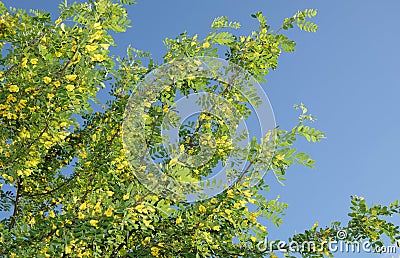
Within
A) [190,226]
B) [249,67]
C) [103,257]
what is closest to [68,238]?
[103,257]

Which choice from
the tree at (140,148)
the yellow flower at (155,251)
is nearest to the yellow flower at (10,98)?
the tree at (140,148)

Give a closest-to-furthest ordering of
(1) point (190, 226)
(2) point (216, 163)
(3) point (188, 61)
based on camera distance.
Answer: (1) point (190, 226), (3) point (188, 61), (2) point (216, 163)

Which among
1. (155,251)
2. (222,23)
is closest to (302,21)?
(222,23)

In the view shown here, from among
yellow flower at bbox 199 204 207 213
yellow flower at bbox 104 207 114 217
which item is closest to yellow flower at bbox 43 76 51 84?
yellow flower at bbox 104 207 114 217

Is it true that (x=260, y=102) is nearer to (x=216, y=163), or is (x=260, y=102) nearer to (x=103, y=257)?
(x=216, y=163)

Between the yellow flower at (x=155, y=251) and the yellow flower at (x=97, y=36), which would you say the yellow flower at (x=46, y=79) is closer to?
the yellow flower at (x=97, y=36)

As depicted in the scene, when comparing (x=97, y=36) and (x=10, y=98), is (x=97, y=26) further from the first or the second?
(x=10, y=98)

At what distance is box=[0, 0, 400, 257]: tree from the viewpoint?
12.3 ft

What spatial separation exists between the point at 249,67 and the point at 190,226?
1937 mm

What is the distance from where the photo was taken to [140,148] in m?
4.45

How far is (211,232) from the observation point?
14.1 feet

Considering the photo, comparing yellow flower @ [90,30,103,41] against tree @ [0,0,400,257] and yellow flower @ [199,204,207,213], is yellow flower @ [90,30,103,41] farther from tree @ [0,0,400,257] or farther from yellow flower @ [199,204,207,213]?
yellow flower @ [199,204,207,213]

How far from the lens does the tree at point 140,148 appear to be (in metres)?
3.73

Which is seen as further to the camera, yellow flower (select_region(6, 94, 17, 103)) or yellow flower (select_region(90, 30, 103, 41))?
yellow flower (select_region(6, 94, 17, 103))
